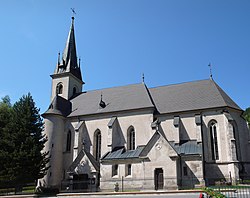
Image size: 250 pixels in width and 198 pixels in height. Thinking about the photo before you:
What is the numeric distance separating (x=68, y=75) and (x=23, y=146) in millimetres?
16822

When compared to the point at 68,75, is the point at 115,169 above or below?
below

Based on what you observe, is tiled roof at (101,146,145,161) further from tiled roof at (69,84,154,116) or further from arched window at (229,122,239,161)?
arched window at (229,122,239,161)

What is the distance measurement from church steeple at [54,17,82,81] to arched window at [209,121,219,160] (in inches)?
930

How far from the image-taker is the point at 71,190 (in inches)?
1122

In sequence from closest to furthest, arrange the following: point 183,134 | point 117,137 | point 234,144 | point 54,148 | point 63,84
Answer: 1. point 234,144
2. point 183,134
3. point 117,137
4. point 54,148
5. point 63,84

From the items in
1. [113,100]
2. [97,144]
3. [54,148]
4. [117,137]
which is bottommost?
[54,148]

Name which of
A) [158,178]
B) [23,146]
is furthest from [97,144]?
[158,178]

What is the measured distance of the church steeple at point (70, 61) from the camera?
140 feet

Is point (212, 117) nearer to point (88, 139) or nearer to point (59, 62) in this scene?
point (88, 139)

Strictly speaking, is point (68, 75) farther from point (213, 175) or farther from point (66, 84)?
point (213, 175)

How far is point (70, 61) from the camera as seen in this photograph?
1690 inches

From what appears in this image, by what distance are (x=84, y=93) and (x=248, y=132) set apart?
23.8 meters

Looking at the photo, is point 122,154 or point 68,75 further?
point 68,75

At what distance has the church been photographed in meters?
26.7
